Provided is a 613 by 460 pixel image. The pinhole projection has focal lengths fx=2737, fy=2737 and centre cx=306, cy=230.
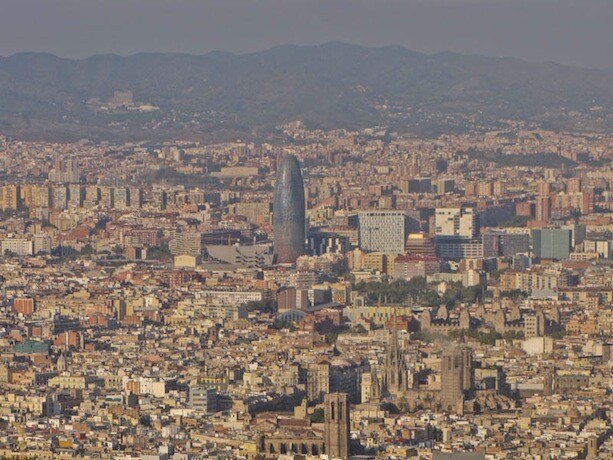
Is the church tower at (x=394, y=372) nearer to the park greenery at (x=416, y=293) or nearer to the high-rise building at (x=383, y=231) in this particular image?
the park greenery at (x=416, y=293)

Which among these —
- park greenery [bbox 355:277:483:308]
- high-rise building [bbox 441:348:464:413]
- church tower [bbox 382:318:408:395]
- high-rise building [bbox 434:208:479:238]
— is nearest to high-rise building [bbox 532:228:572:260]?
high-rise building [bbox 434:208:479:238]

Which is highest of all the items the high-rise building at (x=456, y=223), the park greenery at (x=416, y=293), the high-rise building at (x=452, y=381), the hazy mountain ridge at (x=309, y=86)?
the hazy mountain ridge at (x=309, y=86)

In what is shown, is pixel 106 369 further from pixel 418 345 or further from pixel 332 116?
pixel 332 116

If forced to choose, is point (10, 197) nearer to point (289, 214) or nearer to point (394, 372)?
point (289, 214)

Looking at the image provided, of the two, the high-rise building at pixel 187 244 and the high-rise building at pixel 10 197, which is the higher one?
the high-rise building at pixel 10 197

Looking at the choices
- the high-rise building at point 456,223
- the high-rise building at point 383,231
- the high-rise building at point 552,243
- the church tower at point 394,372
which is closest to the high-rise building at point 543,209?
the high-rise building at point 456,223

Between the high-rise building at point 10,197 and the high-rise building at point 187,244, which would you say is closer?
the high-rise building at point 187,244

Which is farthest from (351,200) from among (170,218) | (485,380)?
(485,380)
